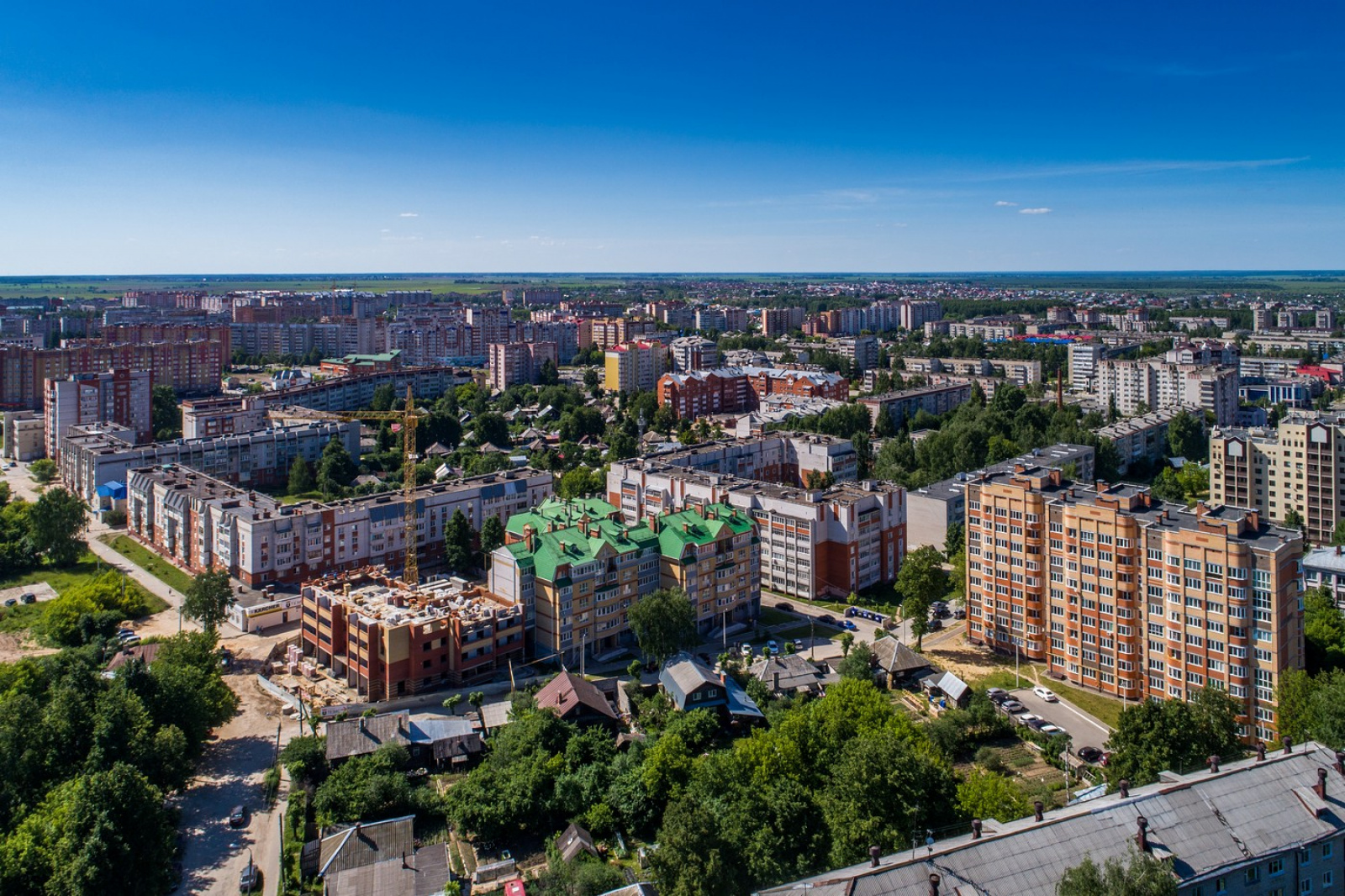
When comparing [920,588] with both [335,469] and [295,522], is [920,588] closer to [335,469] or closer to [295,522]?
[295,522]

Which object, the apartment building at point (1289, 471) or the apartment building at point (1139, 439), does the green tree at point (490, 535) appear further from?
the apartment building at point (1139, 439)

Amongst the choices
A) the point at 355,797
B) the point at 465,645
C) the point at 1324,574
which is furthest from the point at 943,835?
the point at 1324,574

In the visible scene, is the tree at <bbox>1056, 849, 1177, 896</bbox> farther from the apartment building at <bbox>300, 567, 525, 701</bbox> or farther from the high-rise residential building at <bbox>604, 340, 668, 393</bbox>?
the high-rise residential building at <bbox>604, 340, 668, 393</bbox>

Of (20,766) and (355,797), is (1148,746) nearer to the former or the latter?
(355,797)

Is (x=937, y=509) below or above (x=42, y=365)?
below

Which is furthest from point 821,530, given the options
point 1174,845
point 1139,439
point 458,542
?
point 1139,439

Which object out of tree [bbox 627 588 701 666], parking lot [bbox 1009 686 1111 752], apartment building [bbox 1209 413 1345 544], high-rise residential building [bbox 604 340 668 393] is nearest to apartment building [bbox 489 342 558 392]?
high-rise residential building [bbox 604 340 668 393]
